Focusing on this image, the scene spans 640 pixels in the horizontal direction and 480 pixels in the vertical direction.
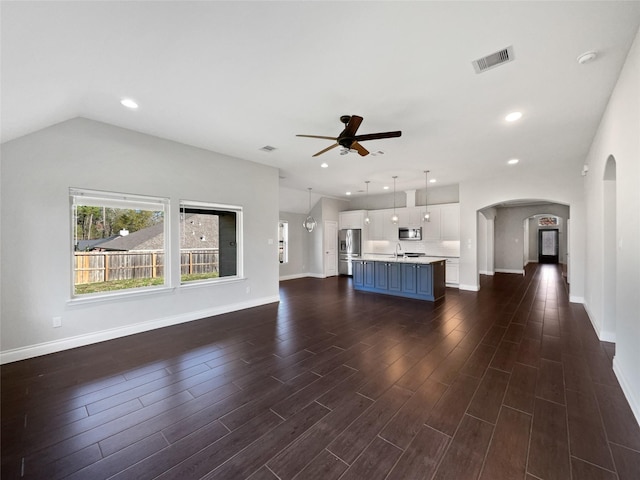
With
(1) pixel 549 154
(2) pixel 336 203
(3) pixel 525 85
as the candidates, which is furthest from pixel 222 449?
(2) pixel 336 203

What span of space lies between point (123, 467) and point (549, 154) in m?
7.04

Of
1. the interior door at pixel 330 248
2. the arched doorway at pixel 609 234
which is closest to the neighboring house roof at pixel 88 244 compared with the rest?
the interior door at pixel 330 248

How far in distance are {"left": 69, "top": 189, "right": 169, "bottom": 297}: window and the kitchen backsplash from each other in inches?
266

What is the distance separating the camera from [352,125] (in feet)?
9.73

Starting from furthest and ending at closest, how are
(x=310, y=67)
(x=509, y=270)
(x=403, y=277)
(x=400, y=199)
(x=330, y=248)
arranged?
(x=509, y=270)
(x=330, y=248)
(x=400, y=199)
(x=403, y=277)
(x=310, y=67)

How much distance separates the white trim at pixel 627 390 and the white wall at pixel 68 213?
516 cm

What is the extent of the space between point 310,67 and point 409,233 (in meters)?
6.91

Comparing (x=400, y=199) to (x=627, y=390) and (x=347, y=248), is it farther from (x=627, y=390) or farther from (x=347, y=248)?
(x=627, y=390)

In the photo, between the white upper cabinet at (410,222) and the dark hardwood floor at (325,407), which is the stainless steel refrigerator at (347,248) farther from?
the dark hardwood floor at (325,407)

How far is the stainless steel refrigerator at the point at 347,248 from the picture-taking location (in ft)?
32.0

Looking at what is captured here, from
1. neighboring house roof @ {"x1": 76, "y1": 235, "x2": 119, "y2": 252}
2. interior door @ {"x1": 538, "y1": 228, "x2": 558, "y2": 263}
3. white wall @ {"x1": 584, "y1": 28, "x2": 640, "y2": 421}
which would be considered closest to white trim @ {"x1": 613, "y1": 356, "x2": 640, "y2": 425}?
white wall @ {"x1": 584, "y1": 28, "x2": 640, "y2": 421}

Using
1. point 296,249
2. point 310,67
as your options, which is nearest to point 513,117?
point 310,67

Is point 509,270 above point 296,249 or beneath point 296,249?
beneath

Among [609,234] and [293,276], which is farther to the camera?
[293,276]
